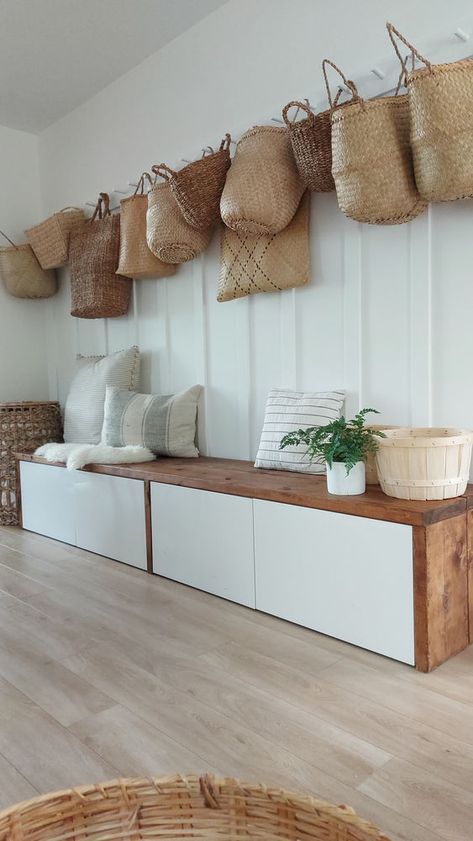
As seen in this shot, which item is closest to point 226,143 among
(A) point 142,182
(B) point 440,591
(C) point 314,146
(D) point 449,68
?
(A) point 142,182

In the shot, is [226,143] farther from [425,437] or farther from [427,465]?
[427,465]

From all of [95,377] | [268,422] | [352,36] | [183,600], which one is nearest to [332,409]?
[268,422]

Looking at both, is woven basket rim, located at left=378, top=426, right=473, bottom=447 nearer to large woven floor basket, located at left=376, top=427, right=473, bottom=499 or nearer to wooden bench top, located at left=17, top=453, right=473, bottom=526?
large woven floor basket, located at left=376, top=427, right=473, bottom=499

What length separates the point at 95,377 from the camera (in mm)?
3740

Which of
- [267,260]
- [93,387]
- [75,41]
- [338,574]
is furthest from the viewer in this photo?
[93,387]

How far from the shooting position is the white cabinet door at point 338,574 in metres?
1.88

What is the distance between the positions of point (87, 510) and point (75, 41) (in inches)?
95.5

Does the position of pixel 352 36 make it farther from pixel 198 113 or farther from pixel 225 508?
pixel 225 508

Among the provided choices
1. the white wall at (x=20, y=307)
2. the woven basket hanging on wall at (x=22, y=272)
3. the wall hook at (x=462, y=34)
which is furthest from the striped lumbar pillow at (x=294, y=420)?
the white wall at (x=20, y=307)

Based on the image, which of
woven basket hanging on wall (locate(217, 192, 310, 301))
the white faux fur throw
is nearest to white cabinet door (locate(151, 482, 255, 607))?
the white faux fur throw

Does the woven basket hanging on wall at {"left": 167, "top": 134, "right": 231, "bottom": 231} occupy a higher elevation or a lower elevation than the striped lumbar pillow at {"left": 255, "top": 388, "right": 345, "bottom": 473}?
higher

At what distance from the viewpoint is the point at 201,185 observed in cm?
273

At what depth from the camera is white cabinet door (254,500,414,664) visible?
1880 millimetres

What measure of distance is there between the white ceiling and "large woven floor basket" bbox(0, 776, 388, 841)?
3257mm
